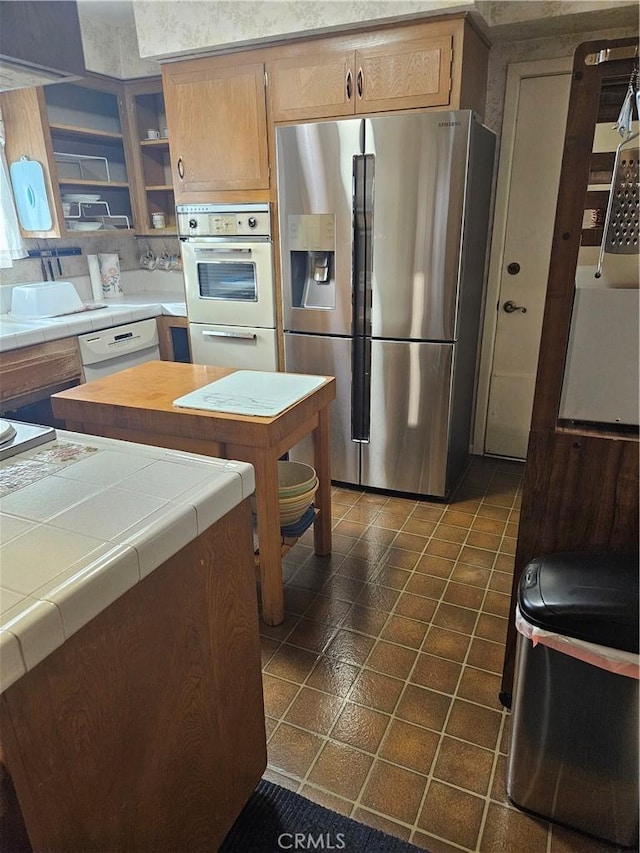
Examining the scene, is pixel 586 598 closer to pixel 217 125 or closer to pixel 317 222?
pixel 317 222

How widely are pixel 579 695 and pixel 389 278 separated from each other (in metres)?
1.95

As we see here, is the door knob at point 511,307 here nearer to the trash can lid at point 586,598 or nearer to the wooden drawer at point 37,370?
the trash can lid at point 586,598

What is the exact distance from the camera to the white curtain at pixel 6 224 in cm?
307

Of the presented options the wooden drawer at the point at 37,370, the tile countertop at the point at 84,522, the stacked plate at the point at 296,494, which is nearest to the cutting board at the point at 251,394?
the stacked plate at the point at 296,494

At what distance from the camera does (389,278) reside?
2650mm

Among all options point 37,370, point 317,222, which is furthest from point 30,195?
point 317,222

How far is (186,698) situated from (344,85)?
259 cm

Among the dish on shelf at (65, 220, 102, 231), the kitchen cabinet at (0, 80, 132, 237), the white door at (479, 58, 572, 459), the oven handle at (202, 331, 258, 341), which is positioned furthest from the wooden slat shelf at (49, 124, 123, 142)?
the white door at (479, 58, 572, 459)

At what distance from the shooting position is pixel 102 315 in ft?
10.1

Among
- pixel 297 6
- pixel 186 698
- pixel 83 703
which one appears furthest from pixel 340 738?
pixel 297 6

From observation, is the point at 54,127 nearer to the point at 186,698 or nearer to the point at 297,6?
the point at 297,6

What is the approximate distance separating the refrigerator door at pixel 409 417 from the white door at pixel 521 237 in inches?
29.3

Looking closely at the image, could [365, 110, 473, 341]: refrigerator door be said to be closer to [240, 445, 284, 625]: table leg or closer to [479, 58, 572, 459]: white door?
[479, 58, 572, 459]: white door

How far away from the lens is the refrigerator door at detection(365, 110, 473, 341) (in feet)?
7.84
